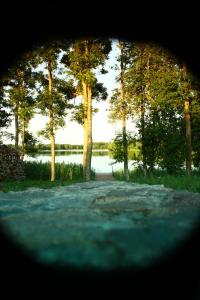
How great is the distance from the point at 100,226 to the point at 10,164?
49.3ft

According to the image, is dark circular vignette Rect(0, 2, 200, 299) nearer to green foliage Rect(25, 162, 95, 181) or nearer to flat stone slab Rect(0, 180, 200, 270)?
flat stone slab Rect(0, 180, 200, 270)

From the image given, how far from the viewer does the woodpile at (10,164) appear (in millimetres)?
18506

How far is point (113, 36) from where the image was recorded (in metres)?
5.13

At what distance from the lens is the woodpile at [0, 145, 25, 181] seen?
729 inches

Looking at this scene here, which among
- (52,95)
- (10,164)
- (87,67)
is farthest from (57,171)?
(87,67)

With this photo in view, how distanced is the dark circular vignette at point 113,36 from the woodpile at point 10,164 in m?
14.0

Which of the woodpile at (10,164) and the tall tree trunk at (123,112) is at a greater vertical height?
the tall tree trunk at (123,112)

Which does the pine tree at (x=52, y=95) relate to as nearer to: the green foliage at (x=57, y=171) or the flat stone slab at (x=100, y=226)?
the green foliage at (x=57, y=171)

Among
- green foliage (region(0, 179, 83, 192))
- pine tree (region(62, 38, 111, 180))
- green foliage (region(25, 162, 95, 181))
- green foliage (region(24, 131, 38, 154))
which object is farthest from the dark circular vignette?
green foliage (region(24, 131, 38, 154))

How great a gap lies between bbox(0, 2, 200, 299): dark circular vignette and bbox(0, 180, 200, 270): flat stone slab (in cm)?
14

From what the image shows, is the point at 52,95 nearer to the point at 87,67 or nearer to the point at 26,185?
the point at 87,67

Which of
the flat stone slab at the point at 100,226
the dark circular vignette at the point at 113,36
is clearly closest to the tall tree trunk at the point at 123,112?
the flat stone slab at the point at 100,226

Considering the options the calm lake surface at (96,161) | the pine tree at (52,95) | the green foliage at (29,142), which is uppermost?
the pine tree at (52,95)

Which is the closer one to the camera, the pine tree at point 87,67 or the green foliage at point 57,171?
the pine tree at point 87,67
